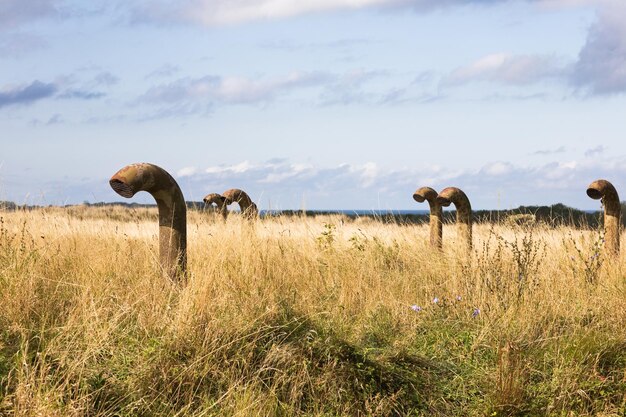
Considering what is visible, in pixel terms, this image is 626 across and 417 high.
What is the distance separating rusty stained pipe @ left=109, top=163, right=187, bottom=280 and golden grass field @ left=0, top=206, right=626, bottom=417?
0.18 metres

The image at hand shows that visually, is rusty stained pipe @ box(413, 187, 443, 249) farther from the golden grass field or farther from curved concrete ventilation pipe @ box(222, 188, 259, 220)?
the golden grass field

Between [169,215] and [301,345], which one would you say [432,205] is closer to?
[169,215]

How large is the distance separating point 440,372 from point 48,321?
2.74 meters

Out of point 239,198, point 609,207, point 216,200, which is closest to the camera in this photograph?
point 609,207

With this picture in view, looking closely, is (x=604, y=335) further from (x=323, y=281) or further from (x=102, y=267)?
(x=102, y=267)

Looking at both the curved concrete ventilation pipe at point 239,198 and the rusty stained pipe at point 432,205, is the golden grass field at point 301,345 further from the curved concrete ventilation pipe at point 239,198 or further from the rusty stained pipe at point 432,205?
the curved concrete ventilation pipe at point 239,198

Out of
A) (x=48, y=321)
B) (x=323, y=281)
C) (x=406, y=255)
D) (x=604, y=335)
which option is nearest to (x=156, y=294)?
(x=48, y=321)

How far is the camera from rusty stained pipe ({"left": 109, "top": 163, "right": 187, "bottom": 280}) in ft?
19.4

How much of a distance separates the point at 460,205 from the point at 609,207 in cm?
173

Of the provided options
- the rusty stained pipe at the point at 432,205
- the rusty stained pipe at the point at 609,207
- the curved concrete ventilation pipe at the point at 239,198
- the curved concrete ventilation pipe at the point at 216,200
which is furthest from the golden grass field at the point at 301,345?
the curved concrete ventilation pipe at the point at 216,200

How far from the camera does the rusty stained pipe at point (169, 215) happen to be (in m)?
5.90

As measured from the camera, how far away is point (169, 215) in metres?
6.21

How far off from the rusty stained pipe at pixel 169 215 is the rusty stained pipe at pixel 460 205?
3.66m

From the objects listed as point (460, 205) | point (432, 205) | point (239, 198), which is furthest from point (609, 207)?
point (239, 198)
